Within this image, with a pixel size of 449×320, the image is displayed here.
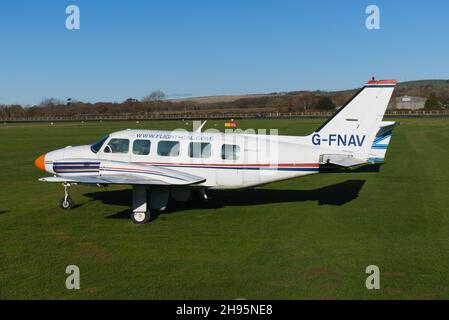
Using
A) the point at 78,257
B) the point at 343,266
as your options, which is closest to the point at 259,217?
the point at 343,266

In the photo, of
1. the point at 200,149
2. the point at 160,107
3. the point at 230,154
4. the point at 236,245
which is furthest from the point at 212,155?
the point at 160,107

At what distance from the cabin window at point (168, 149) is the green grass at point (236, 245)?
1.81 meters

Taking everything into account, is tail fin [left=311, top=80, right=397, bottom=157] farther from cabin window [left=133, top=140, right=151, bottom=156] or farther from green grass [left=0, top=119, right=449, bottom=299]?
cabin window [left=133, top=140, right=151, bottom=156]

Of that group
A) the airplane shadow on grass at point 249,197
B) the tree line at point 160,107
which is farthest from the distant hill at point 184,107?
the airplane shadow on grass at point 249,197

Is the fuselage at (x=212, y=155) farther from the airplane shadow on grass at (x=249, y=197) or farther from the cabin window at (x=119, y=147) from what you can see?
the airplane shadow on grass at (x=249, y=197)

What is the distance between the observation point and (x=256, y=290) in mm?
8273

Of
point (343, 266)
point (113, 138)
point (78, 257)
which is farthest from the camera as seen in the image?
point (113, 138)

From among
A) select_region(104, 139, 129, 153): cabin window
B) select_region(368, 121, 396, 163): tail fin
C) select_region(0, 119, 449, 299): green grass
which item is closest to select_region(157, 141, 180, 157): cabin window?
select_region(104, 139, 129, 153): cabin window

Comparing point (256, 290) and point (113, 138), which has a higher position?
point (113, 138)

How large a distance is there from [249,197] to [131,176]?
16.8ft
